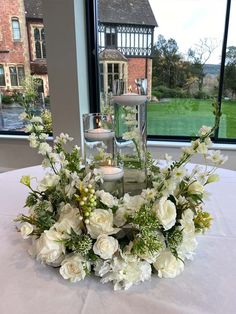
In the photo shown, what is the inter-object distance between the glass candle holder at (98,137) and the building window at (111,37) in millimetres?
1915

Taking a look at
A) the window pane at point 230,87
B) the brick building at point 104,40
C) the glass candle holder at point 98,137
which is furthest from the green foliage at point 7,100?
the glass candle holder at point 98,137

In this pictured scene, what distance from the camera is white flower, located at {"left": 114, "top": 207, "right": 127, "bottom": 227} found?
0.65 meters

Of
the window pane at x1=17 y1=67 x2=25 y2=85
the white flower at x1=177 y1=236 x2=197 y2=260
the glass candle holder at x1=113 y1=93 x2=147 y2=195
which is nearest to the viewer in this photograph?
the white flower at x1=177 y1=236 x2=197 y2=260

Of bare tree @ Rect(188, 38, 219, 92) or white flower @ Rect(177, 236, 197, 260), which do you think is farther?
bare tree @ Rect(188, 38, 219, 92)

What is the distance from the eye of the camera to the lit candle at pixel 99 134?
0.88 metres

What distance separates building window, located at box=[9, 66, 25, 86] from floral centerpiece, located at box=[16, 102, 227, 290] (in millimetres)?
2448

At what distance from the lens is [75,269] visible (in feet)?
2.02

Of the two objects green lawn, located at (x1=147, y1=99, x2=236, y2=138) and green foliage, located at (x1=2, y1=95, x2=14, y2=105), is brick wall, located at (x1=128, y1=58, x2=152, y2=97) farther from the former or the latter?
green foliage, located at (x1=2, y1=95, x2=14, y2=105)

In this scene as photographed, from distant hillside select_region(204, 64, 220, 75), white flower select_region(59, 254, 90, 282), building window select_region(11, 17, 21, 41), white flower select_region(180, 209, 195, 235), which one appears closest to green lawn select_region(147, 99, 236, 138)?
distant hillside select_region(204, 64, 220, 75)

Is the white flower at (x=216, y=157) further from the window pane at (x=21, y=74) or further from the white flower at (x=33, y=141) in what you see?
the window pane at (x=21, y=74)

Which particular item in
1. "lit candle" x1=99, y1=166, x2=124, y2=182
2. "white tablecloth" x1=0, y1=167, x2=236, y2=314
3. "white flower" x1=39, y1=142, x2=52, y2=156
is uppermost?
"white flower" x1=39, y1=142, x2=52, y2=156

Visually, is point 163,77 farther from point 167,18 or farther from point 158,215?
point 158,215

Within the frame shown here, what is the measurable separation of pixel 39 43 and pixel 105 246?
8.67 feet

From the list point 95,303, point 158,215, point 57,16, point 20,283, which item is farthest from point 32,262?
point 57,16
